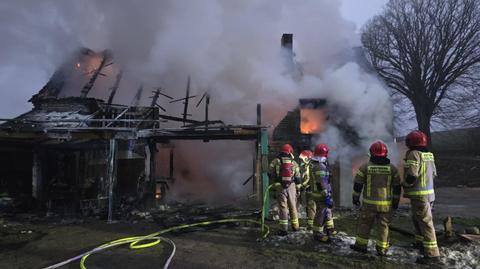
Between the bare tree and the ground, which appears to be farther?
the bare tree

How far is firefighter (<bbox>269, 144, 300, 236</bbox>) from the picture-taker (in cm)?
711

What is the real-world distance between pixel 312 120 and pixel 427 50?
42.9 ft

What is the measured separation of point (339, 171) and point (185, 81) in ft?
21.8

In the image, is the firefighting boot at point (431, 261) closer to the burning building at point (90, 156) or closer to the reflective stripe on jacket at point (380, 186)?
the reflective stripe on jacket at point (380, 186)

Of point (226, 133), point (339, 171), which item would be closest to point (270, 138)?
point (339, 171)

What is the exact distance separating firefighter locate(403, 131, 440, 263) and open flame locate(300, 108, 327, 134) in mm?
7713

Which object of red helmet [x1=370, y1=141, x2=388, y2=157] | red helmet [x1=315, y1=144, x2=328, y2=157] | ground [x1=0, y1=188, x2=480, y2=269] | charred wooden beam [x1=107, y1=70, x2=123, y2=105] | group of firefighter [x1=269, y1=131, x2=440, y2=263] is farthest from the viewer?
charred wooden beam [x1=107, y1=70, x2=123, y2=105]

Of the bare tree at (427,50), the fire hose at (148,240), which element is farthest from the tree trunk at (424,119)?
the fire hose at (148,240)

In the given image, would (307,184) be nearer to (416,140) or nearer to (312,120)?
(416,140)

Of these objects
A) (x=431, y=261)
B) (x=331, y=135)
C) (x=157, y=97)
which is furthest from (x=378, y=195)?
(x=157, y=97)

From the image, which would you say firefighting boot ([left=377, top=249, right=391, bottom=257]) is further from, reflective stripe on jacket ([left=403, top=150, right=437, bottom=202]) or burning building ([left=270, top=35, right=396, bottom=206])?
burning building ([left=270, top=35, right=396, bottom=206])

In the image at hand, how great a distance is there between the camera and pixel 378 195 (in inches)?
215

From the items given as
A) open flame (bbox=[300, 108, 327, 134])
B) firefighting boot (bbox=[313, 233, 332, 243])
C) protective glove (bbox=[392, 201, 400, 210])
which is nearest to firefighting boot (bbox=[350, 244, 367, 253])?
firefighting boot (bbox=[313, 233, 332, 243])

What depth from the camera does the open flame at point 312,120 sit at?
43.9ft
